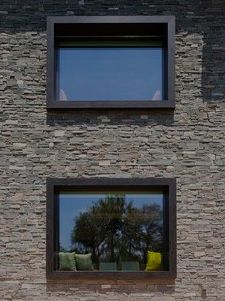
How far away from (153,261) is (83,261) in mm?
918

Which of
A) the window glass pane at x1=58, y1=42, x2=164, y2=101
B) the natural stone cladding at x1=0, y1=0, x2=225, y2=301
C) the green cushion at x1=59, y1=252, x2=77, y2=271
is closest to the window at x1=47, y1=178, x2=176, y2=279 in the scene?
the green cushion at x1=59, y1=252, x2=77, y2=271

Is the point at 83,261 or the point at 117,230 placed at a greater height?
the point at 117,230

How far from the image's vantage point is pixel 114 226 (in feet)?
24.7

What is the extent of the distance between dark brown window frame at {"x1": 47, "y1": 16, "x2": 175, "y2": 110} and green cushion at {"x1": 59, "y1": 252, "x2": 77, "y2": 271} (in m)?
1.93

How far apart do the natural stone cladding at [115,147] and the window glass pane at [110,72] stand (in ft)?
1.05

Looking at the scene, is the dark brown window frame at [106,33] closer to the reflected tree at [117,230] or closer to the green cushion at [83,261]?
the reflected tree at [117,230]

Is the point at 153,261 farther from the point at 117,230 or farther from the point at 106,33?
the point at 106,33

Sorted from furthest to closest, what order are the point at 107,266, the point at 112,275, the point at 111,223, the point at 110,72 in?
1. the point at 110,72
2. the point at 111,223
3. the point at 107,266
4. the point at 112,275

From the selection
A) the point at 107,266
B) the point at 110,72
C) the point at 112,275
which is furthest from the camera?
the point at 110,72

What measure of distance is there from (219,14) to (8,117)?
10.4 ft

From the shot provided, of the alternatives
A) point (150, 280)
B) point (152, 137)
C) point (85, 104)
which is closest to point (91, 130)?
point (85, 104)

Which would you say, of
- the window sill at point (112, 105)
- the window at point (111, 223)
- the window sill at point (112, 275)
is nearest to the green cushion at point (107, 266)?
the window at point (111, 223)

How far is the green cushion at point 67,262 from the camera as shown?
24.4 feet

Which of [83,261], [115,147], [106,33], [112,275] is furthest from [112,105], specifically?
[112,275]
